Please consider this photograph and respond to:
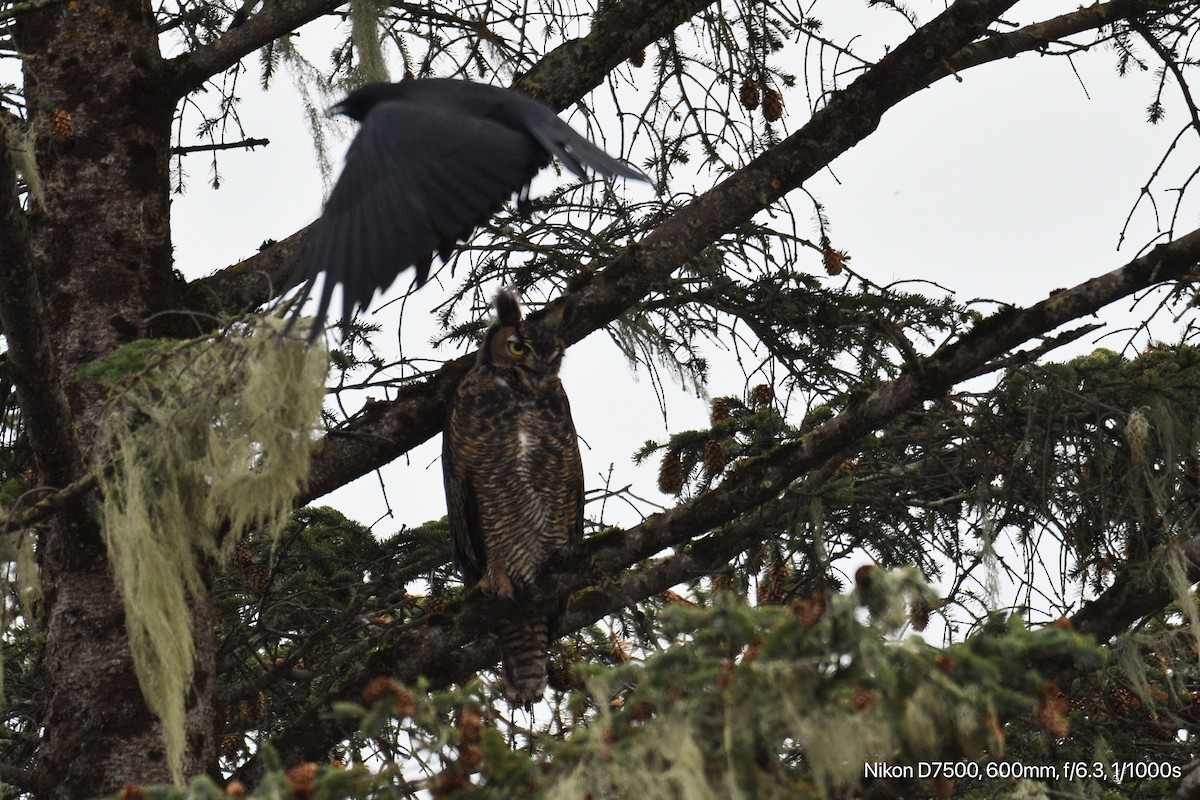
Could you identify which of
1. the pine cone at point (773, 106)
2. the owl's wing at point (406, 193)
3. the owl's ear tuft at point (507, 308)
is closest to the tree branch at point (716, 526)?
the owl's ear tuft at point (507, 308)

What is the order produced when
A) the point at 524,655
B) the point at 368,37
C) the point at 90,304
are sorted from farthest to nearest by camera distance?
the point at 524,655, the point at 368,37, the point at 90,304

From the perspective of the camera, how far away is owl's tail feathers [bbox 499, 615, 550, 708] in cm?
449

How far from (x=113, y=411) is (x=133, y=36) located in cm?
197

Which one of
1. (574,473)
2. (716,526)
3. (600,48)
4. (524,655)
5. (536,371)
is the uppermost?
(600,48)

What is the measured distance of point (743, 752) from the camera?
6.54ft

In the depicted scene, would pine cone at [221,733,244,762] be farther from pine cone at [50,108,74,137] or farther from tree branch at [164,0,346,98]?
tree branch at [164,0,346,98]

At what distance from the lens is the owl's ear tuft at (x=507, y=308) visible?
4.41m

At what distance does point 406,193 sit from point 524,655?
6.62 feet

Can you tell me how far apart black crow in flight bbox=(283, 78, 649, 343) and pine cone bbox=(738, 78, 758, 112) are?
1426 mm

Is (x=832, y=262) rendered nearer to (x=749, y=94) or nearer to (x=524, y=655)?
(x=749, y=94)

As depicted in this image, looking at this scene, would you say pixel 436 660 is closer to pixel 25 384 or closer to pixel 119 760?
pixel 119 760

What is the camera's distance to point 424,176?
124 inches

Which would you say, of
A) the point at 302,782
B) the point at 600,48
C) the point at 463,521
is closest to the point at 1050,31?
the point at 600,48

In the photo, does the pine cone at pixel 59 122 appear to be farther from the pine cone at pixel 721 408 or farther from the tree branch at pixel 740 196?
the pine cone at pixel 721 408
